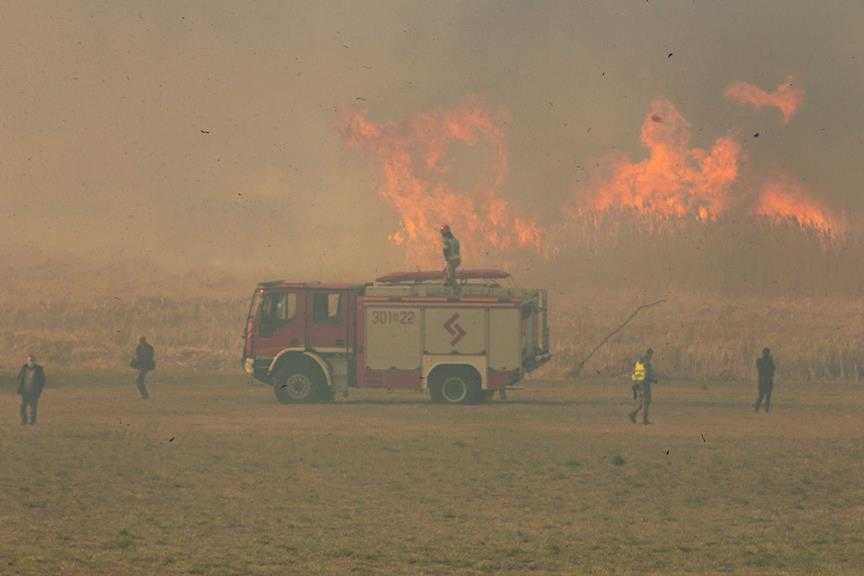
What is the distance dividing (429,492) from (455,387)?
19.5 metres

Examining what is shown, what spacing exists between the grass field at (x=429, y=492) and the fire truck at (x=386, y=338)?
157cm

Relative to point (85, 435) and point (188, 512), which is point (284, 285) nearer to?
point (85, 435)

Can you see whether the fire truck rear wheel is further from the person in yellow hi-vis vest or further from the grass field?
the person in yellow hi-vis vest

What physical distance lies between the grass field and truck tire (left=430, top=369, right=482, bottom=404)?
5.53 feet

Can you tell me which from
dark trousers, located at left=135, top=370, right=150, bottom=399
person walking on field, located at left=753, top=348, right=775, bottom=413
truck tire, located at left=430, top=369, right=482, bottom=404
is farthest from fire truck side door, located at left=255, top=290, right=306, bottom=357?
person walking on field, located at left=753, top=348, right=775, bottom=413

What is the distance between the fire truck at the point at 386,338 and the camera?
148ft

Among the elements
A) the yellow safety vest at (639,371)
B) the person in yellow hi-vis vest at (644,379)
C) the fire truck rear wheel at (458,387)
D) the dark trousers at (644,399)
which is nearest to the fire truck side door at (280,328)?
the fire truck rear wheel at (458,387)

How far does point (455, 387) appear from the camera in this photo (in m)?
45.7

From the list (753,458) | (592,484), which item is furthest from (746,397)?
(592,484)

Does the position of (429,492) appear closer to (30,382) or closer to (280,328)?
(30,382)

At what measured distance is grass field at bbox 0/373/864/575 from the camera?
65.6 ft

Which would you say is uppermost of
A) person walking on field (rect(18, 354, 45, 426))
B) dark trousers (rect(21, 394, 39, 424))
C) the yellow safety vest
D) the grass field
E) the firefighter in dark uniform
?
the firefighter in dark uniform

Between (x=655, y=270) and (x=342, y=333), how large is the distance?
72.9 metres

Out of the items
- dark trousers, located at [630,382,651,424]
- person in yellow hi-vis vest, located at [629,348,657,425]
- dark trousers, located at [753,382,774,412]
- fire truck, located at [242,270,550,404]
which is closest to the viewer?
person in yellow hi-vis vest, located at [629,348,657,425]
